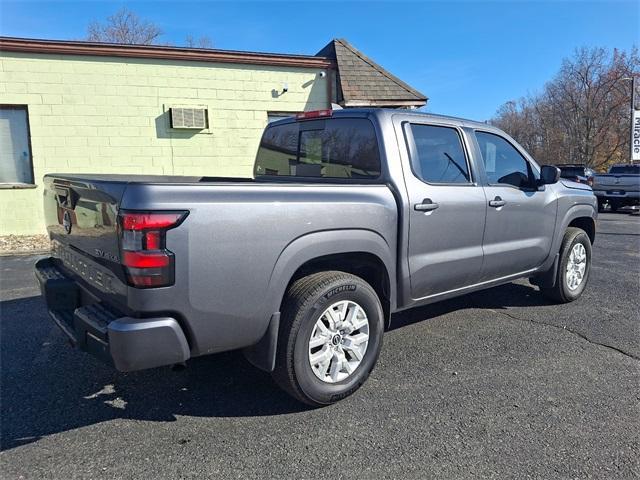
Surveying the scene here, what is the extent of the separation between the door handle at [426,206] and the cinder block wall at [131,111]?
7703 mm

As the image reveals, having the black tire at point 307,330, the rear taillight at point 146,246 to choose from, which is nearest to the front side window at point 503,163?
the black tire at point 307,330

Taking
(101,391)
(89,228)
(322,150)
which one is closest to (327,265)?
(322,150)

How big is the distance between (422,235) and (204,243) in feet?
5.76

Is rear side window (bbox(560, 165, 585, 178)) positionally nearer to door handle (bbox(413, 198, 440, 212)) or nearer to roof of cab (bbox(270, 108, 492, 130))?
roof of cab (bbox(270, 108, 492, 130))

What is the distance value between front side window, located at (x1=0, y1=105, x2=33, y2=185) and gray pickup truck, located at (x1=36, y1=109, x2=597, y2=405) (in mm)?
7206

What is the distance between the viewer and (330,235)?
293cm

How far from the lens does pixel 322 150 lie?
3.91 m

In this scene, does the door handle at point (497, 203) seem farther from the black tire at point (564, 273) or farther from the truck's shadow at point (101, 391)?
the truck's shadow at point (101, 391)

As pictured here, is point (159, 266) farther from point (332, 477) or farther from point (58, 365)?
point (58, 365)

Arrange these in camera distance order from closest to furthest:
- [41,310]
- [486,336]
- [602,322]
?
[486,336], [602,322], [41,310]

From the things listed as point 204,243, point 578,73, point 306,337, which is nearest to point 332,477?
point 306,337

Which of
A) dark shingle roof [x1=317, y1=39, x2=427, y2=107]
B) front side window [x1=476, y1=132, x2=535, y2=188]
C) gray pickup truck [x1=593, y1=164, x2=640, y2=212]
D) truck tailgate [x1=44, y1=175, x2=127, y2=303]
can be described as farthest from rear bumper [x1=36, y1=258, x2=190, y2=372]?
gray pickup truck [x1=593, y1=164, x2=640, y2=212]

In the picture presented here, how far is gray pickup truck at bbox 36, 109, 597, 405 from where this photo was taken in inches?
92.5

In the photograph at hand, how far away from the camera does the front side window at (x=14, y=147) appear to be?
30.4 feet
